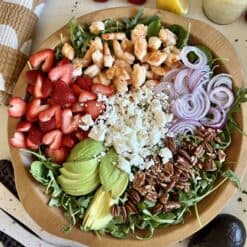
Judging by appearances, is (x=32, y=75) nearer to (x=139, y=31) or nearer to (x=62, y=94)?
(x=62, y=94)

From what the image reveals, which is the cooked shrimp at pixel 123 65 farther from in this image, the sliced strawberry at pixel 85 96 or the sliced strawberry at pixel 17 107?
the sliced strawberry at pixel 17 107

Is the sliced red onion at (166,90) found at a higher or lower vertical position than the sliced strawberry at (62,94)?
lower

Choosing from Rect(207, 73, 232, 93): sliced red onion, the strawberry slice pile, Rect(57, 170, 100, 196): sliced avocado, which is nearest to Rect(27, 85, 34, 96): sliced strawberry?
the strawberry slice pile

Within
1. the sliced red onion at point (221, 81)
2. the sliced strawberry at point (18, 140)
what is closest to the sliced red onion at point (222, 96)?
the sliced red onion at point (221, 81)

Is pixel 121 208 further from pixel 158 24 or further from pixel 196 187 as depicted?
pixel 158 24

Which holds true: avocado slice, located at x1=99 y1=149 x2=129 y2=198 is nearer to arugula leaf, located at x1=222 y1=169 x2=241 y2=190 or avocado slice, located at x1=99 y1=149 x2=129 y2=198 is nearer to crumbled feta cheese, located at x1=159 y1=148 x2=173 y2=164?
crumbled feta cheese, located at x1=159 y1=148 x2=173 y2=164

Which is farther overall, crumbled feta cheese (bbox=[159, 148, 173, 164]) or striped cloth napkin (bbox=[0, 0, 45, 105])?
striped cloth napkin (bbox=[0, 0, 45, 105])
